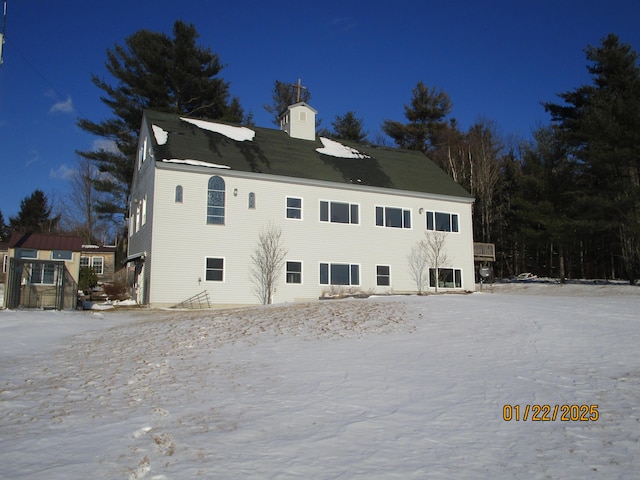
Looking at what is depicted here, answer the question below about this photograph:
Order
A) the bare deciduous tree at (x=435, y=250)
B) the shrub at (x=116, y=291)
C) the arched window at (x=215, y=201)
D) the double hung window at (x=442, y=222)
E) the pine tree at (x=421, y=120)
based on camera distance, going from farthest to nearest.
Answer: the pine tree at (x=421, y=120) → the double hung window at (x=442, y=222) → the bare deciduous tree at (x=435, y=250) → the shrub at (x=116, y=291) → the arched window at (x=215, y=201)

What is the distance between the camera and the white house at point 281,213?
71.0ft

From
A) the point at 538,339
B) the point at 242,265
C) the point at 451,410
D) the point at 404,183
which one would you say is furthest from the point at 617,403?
the point at 404,183

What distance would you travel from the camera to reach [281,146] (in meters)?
26.8

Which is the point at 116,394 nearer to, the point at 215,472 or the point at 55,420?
the point at 55,420

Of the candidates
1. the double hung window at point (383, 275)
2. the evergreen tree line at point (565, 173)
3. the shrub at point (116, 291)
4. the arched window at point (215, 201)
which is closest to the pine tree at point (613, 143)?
the evergreen tree line at point (565, 173)

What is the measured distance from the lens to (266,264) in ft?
74.7

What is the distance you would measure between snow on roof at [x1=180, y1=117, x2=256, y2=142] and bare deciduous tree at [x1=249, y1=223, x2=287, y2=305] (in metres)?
5.77

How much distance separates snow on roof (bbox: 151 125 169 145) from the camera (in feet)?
75.9

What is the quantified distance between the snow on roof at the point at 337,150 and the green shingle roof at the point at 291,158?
34cm

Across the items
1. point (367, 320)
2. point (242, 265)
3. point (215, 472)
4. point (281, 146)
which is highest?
point (281, 146)

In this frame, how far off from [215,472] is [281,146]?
23.1 meters

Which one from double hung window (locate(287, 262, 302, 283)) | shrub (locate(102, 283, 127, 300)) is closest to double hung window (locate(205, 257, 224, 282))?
double hung window (locate(287, 262, 302, 283))

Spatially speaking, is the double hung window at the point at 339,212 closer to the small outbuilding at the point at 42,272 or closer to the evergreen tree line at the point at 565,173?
the small outbuilding at the point at 42,272
